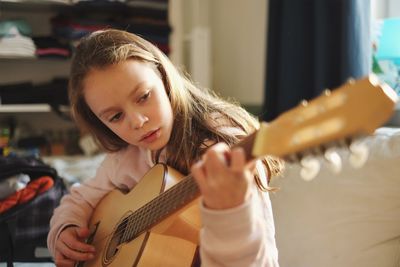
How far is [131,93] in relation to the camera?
86cm

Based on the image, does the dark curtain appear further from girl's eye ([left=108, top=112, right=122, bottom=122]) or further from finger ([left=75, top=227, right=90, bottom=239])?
finger ([left=75, top=227, right=90, bottom=239])

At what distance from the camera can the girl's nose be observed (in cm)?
85

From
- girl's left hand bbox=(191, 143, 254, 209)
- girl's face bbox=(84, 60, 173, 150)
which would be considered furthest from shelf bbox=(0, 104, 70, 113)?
girl's left hand bbox=(191, 143, 254, 209)

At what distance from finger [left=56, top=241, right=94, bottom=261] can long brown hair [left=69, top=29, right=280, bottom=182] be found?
289 millimetres

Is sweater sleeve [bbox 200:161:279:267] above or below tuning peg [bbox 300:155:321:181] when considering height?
below

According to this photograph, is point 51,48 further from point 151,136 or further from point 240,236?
point 240,236

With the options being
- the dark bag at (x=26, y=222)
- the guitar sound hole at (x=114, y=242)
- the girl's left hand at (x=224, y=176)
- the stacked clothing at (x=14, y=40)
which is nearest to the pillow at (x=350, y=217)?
the guitar sound hole at (x=114, y=242)

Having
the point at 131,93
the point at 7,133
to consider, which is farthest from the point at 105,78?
the point at 7,133

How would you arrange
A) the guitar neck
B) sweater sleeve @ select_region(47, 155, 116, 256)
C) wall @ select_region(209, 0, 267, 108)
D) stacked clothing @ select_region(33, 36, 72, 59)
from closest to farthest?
1. the guitar neck
2. sweater sleeve @ select_region(47, 155, 116, 256)
3. wall @ select_region(209, 0, 267, 108)
4. stacked clothing @ select_region(33, 36, 72, 59)

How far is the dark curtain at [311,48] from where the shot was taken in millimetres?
1262

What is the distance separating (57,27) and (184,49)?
0.64 metres

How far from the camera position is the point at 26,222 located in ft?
4.36

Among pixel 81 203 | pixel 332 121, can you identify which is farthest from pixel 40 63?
pixel 332 121

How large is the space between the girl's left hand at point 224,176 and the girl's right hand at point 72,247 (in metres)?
0.54
